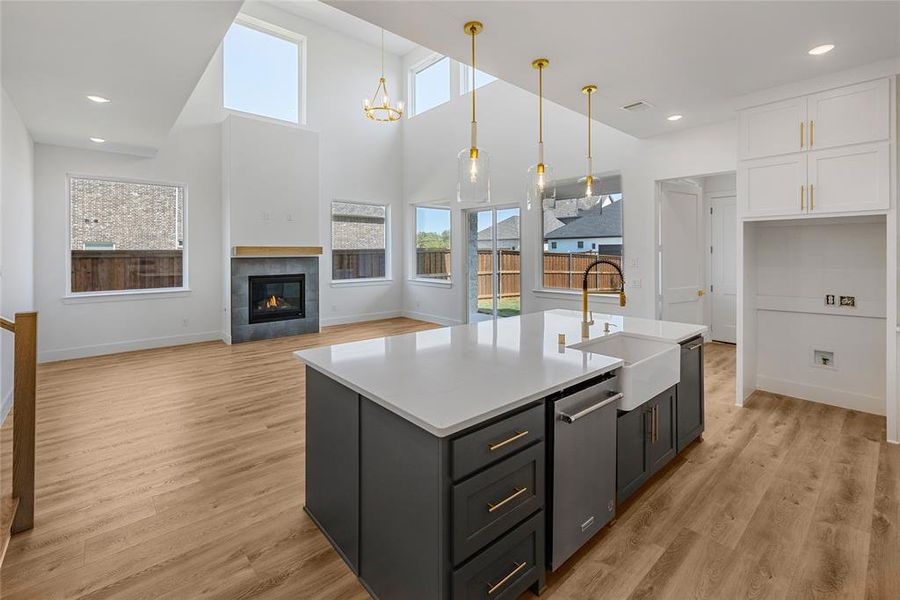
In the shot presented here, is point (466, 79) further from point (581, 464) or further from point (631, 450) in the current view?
point (581, 464)

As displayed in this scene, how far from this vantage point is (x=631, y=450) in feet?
7.42

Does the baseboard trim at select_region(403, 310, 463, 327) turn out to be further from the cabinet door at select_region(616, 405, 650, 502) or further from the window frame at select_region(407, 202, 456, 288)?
the cabinet door at select_region(616, 405, 650, 502)

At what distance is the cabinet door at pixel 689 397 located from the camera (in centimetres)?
274

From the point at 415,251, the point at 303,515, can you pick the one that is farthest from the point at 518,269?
the point at 303,515

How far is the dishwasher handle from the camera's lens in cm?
171

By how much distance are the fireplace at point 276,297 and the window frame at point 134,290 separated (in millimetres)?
938

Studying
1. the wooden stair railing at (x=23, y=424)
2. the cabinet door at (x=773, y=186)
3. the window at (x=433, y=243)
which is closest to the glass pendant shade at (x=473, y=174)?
the wooden stair railing at (x=23, y=424)

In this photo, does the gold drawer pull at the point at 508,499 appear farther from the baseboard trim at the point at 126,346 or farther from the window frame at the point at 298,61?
the window frame at the point at 298,61

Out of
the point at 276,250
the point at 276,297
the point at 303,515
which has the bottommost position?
the point at 303,515

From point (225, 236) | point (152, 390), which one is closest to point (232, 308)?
point (225, 236)

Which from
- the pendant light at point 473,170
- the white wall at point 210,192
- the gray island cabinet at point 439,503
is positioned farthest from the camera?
the white wall at point 210,192

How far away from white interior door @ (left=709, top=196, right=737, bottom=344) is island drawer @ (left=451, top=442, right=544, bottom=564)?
5.79 m

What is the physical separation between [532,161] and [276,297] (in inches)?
179

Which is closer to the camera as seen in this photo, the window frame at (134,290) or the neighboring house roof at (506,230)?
the window frame at (134,290)
